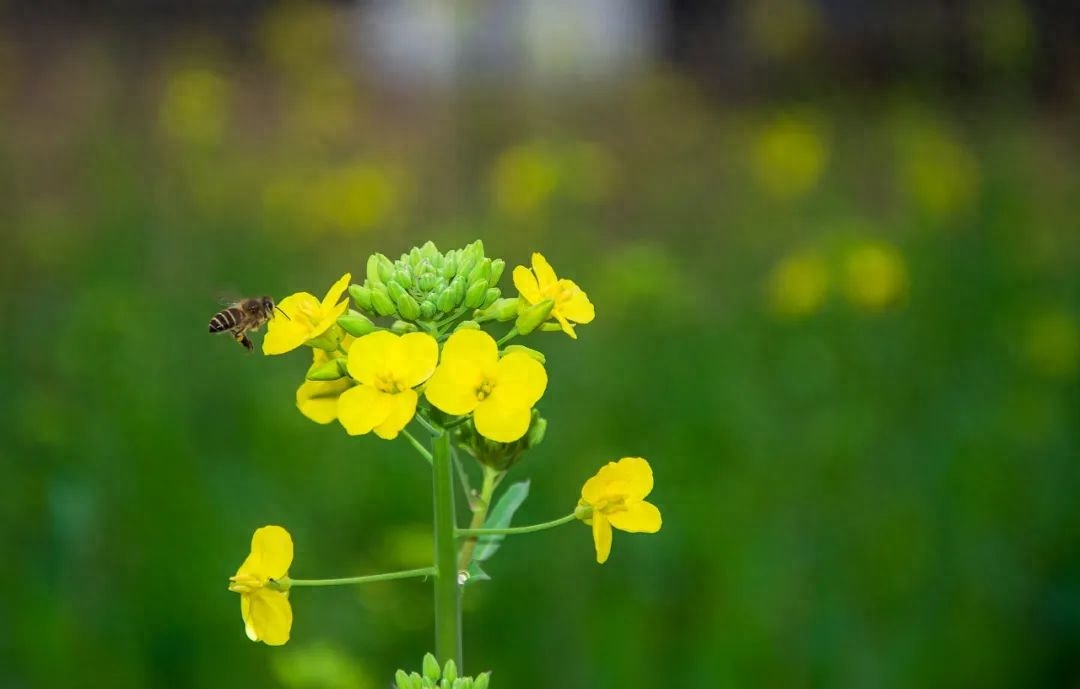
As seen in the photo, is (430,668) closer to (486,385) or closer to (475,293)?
(486,385)

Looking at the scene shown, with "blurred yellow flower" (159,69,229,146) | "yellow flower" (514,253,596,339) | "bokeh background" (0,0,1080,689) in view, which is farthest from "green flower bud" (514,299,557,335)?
"blurred yellow flower" (159,69,229,146)

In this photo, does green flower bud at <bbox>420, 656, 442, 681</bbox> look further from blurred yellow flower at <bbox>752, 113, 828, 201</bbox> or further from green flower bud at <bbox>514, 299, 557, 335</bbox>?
blurred yellow flower at <bbox>752, 113, 828, 201</bbox>

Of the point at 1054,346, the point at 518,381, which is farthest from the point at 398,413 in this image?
the point at 1054,346

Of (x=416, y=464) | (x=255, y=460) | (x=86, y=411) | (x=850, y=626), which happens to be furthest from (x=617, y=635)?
(x=86, y=411)

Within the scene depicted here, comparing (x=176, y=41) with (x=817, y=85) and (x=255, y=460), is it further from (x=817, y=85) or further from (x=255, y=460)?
(x=255, y=460)

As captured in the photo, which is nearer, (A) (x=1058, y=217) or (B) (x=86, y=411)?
(B) (x=86, y=411)

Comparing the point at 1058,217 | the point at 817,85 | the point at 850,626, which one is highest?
the point at 817,85

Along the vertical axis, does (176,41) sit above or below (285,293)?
above
